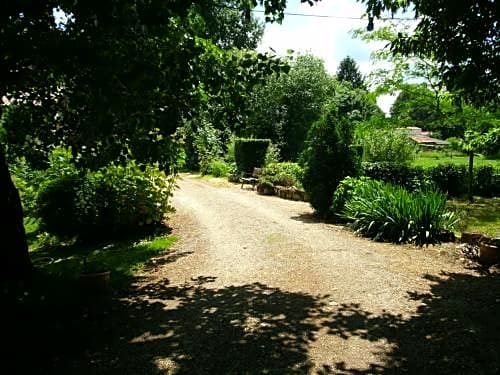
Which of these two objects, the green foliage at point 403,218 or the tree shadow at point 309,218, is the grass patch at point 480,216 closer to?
the green foliage at point 403,218

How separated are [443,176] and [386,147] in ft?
9.87

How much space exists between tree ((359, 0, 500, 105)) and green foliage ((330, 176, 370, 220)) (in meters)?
5.20

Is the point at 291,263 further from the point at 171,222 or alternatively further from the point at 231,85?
the point at 171,222

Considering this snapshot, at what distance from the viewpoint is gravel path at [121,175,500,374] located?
404 cm

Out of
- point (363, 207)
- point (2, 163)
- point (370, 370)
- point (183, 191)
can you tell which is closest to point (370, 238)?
point (363, 207)

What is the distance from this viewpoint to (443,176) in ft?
57.8

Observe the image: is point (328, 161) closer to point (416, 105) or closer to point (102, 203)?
point (416, 105)

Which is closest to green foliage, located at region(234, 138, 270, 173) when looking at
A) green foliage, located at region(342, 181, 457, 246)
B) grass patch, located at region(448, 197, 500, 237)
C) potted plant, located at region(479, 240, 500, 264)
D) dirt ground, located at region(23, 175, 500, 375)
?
grass patch, located at region(448, 197, 500, 237)

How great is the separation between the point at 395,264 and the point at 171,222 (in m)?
6.52

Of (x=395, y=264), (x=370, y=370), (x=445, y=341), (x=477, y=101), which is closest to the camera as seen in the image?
(x=370, y=370)

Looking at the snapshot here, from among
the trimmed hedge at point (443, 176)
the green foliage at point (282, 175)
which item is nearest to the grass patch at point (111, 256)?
the green foliage at point (282, 175)

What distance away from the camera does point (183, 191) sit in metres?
17.4

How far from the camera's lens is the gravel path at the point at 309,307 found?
13.3 feet

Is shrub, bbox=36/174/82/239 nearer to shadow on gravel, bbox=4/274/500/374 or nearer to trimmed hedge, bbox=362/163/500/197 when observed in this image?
shadow on gravel, bbox=4/274/500/374
